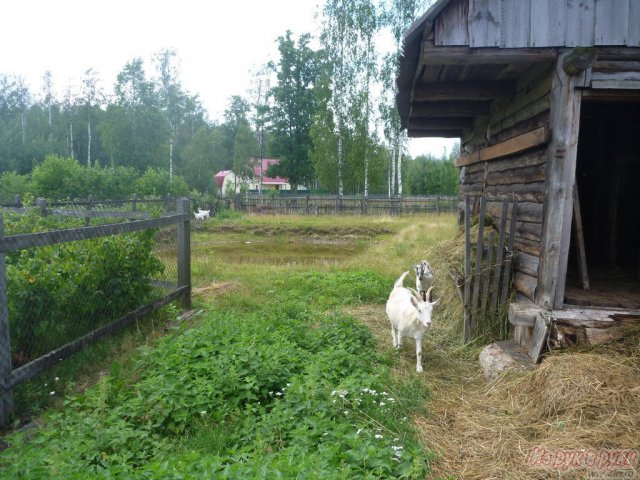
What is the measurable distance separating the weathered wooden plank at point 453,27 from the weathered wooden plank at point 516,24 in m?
0.41

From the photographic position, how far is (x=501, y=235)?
223 inches

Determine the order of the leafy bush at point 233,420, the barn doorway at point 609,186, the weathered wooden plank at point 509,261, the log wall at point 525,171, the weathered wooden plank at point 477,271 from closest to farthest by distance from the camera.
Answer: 1. the leafy bush at point 233,420
2. the log wall at point 525,171
3. the weathered wooden plank at point 509,261
4. the weathered wooden plank at point 477,271
5. the barn doorway at point 609,186

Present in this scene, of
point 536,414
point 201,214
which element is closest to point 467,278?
point 536,414

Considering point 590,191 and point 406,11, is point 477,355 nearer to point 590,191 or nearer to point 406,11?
point 590,191

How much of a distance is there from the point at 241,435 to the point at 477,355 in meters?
3.36

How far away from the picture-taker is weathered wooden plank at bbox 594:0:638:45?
4707 millimetres

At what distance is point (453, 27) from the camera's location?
15.5 feet

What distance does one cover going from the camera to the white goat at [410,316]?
208 inches

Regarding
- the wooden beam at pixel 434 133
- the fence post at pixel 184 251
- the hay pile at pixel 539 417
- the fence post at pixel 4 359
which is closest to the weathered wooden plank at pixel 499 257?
the hay pile at pixel 539 417

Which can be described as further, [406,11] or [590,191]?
[406,11]

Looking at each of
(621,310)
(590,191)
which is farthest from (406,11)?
(621,310)

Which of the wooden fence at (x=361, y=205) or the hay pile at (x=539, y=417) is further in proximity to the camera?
the wooden fence at (x=361, y=205)

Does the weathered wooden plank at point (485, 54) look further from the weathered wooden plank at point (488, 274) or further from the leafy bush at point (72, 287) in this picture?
the leafy bush at point (72, 287)

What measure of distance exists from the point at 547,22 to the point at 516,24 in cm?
32
